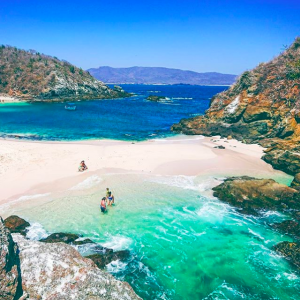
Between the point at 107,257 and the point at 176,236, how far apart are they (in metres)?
4.52

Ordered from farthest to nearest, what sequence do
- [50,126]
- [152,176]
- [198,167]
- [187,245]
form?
[50,126] → [198,167] → [152,176] → [187,245]

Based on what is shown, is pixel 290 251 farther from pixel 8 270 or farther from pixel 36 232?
pixel 36 232

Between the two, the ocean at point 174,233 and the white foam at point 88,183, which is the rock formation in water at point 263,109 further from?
the white foam at point 88,183

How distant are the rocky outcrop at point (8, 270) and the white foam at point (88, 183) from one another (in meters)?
14.1

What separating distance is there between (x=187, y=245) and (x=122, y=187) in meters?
8.72

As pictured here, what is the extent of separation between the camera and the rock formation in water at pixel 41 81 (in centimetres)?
9881

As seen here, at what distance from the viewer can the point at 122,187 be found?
71.6 ft

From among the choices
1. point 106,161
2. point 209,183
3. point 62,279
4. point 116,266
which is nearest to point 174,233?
point 116,266

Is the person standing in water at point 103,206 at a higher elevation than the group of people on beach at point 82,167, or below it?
below

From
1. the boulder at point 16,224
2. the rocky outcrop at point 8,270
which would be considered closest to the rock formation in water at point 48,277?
the rocky outcrop at point 8,270

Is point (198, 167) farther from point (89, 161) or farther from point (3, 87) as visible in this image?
point (3, 87)

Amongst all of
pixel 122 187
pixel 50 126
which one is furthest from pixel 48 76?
pixel 122 187

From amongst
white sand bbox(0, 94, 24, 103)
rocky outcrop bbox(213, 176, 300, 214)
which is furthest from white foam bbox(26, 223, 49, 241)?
white sand bbox(0, 94, 24, 103)

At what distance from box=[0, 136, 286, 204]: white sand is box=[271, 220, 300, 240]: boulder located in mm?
9179
